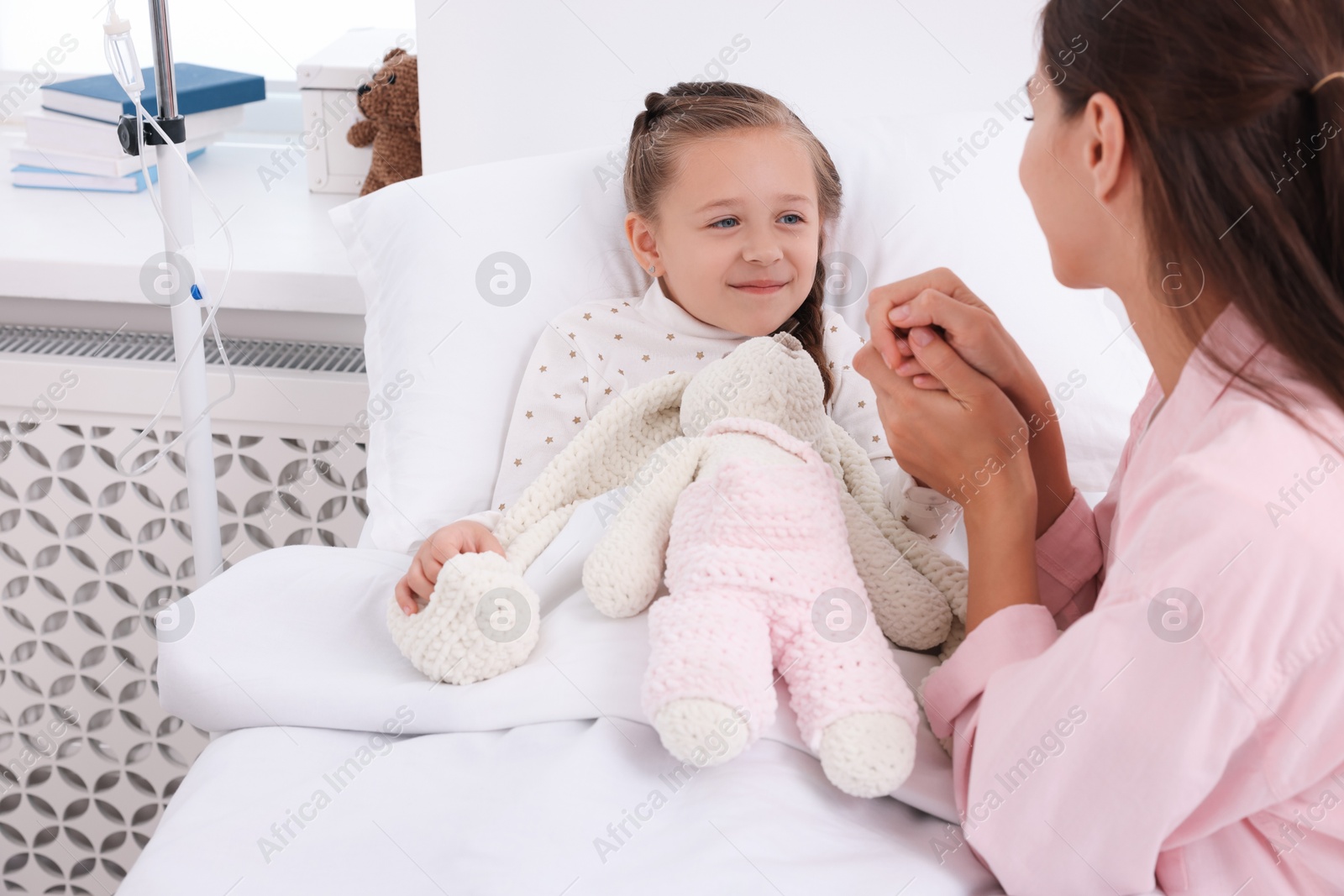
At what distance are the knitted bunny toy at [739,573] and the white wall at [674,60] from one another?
555mm

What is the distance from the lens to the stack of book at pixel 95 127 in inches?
59.6

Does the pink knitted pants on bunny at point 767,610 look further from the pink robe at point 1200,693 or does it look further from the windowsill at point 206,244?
the windowsill at point 206,244

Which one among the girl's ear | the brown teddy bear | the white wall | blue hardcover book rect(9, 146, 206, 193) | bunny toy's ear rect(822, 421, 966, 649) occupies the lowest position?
bunny toy's ear rect(822, 421, 966, 649)

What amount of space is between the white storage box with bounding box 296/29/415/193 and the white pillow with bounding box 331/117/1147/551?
404 mm

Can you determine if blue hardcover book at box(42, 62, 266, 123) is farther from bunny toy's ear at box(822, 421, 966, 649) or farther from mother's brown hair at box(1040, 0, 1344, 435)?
mother's brown hair at box(1040, 0, 1344, 435)

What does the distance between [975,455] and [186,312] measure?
75 centimetres

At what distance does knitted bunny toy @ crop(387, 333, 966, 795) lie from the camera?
0.69m

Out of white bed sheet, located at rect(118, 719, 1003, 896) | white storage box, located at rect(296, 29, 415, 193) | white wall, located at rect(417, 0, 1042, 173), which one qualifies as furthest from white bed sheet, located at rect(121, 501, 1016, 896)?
white storage box, located at rect(296, 29, 415, 193)

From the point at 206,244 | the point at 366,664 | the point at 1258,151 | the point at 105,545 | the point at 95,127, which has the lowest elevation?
the point at 105,545

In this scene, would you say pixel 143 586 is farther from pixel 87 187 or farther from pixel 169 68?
pixel 169 68

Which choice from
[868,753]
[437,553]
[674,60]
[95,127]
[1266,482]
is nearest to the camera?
[1266,482]

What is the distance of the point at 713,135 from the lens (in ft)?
3.68

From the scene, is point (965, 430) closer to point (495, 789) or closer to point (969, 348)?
point (969, 348)

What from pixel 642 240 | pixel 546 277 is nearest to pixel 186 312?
pixel 546 277
